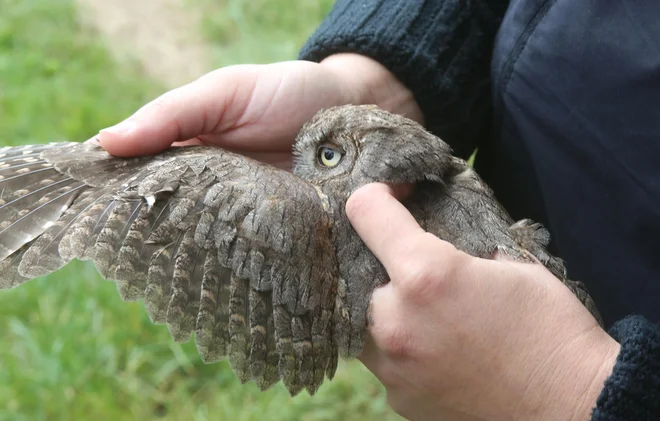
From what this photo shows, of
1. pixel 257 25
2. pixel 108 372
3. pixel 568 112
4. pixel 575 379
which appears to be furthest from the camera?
pixel 257 25

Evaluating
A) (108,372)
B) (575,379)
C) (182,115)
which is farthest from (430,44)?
(108,372)

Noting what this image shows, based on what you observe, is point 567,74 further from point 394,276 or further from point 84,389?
point 84,389

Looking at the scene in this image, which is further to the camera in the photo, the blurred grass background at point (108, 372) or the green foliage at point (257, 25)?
the green foliage at point (257, 25)

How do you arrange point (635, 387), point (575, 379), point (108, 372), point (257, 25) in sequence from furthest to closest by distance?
point (257, 25) < point (108, 372) < point (575, 379) < point (635, 387)

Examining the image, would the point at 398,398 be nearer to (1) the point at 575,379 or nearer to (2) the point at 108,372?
(1) the point at 575,379

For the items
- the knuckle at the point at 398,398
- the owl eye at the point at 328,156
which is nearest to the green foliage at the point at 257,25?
the owl eye at the point at 328,156

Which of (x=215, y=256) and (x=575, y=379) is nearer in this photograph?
(x=575, y=379)

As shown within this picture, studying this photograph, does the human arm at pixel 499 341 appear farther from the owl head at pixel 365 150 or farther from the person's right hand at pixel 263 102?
the person's right hand at pixel 263 102

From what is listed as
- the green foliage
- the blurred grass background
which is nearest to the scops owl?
the blurred grass background
